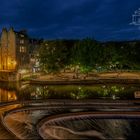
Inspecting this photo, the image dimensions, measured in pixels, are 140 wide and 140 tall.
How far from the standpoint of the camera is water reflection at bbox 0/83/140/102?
139 ft

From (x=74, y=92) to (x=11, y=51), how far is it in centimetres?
3423

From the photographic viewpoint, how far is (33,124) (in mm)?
27594

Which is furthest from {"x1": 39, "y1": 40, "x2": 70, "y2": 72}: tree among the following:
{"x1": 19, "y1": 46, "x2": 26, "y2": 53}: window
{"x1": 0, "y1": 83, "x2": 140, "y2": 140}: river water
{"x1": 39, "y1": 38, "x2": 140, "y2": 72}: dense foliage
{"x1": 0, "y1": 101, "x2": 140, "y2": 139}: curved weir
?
{"x1": 0, "y1": 101, "x2": 140, "y2": 139}: curved weir

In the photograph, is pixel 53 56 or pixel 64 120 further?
pixel 53 56

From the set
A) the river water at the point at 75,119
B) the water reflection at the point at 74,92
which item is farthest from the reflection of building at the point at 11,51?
the river water at the point at 75,119

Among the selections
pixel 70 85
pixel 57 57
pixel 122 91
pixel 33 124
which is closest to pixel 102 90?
pixel 122 91

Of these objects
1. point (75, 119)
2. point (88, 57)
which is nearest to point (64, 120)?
point (75, 119)

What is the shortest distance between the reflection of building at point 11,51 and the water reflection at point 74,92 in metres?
23.2

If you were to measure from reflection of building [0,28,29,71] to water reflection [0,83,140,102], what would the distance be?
76.3 ft

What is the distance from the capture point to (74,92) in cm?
4659

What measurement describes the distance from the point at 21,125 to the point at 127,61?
50352 millimetres

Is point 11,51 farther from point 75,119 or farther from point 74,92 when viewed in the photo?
point 75,119

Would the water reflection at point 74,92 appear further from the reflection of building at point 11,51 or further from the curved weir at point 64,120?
the reflection of building at point 11,51

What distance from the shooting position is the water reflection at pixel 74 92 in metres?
42.3
